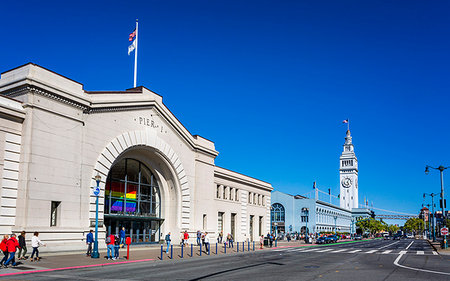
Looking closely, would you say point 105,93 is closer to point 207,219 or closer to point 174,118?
point 174,118

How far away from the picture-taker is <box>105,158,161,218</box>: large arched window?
119ft

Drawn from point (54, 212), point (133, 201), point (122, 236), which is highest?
point (133, 201)

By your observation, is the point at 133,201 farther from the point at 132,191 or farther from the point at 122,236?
the point at 122,236

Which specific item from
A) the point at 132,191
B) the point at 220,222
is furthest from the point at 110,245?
the point at 220,222

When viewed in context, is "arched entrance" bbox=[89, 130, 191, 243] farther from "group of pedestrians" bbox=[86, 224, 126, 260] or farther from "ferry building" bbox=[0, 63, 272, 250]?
"group of pedestrians" bbox=[86, 224, 126, 260]

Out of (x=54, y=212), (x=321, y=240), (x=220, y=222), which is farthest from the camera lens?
(x=321, y=240)

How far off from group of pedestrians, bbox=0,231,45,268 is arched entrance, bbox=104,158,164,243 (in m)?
10.6

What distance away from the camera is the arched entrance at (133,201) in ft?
119

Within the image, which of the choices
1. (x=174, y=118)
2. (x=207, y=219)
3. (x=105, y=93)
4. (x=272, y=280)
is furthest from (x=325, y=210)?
(x=272, y=280)

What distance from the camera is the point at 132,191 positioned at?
39.1m

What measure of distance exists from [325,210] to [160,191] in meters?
86.4

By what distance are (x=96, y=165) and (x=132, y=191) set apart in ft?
25.5

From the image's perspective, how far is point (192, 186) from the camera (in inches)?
1773

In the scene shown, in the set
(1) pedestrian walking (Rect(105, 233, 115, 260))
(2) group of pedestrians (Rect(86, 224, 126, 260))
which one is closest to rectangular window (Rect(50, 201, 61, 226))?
(2) group of pedestrians (Rect(86, 224, 126, 260))
